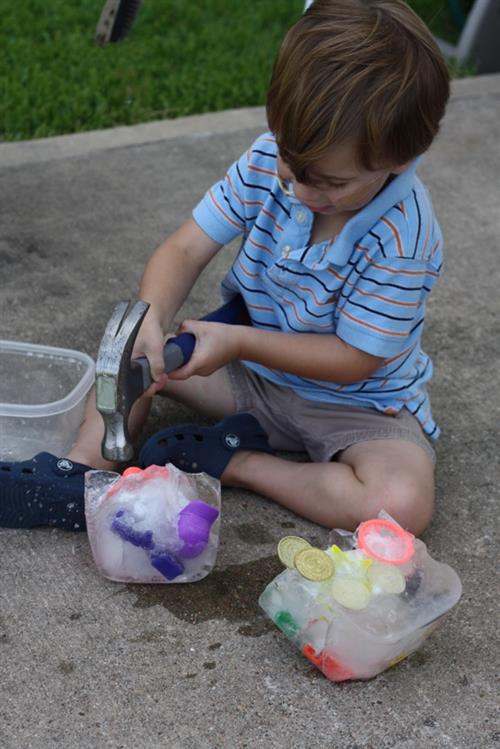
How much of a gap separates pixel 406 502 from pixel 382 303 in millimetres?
358

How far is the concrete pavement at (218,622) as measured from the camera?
1561mm

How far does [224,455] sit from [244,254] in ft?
1.27

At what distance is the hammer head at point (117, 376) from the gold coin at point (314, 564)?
33 centimetres

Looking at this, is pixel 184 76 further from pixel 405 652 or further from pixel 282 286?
pixel 405 652

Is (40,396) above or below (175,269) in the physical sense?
below

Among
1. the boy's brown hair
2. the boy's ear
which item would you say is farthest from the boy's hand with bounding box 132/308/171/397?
the boy's ear

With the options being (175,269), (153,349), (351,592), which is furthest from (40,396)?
(351,592)

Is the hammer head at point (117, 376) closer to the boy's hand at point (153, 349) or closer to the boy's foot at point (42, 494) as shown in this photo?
the boy's hand at point (153, 349)

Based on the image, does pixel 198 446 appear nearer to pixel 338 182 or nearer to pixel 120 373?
pixel 120 373

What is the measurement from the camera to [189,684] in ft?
5.32

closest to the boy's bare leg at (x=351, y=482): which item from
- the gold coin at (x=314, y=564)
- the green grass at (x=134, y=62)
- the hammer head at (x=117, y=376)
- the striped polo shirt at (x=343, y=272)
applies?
the striped polo shirt at (x=343, y=272)

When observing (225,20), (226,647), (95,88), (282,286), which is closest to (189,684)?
(226,647)

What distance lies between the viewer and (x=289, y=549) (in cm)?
173

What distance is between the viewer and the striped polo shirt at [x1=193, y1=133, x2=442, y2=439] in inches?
74.2
